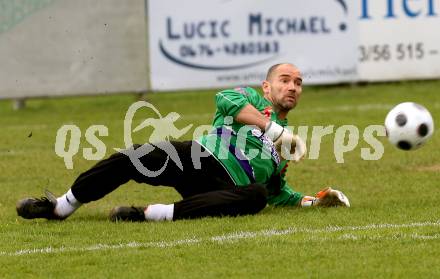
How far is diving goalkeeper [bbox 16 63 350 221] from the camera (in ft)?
27.6

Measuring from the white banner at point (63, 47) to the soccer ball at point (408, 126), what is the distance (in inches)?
401

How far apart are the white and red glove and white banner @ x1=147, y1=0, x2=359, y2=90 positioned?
32.0 feet

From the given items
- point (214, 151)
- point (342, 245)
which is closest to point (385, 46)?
point (214, 151)

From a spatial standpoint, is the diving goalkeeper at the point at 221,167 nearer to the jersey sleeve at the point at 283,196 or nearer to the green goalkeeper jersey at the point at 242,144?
the green goalkeeper jersey at the point at 242,144

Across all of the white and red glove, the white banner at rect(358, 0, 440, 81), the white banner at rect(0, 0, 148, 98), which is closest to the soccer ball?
the white and red glove

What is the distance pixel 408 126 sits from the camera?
27.0ft

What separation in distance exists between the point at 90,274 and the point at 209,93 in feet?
46.3

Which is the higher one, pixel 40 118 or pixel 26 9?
pixel 26 9

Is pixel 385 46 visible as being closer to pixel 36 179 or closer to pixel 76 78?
pixel 76 78

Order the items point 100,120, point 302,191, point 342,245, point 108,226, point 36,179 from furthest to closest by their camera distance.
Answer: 1. point 100,120
2. point 36,179
3. point 302,191
4. point 108,226
5. point 342,245

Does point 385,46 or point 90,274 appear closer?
point 90,274

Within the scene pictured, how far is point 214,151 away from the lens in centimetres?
867

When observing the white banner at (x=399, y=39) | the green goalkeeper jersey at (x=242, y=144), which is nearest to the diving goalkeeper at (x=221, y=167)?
the green goalkeeper jersey at (x=242, y=144)

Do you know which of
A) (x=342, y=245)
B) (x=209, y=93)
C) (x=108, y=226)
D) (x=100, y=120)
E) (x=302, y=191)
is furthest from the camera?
(x=209, y=93)
